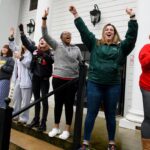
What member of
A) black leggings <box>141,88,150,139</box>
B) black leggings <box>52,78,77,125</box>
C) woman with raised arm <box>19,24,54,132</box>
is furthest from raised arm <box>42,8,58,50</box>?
black leggings <box>141,88,150,139</box>

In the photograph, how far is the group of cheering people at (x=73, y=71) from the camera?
3.62 meters

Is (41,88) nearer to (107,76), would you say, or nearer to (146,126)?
(107,76)

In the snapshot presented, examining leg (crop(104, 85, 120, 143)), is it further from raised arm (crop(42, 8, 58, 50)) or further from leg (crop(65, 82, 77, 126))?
raised arm (crop(42, 8, 58, 50))

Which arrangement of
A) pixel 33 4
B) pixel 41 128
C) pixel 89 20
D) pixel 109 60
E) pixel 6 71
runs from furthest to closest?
1. pixel 33 4
2. pixel 89 20
3. pixel 6 71
4. pixel 41 128
5. pixel 109 60

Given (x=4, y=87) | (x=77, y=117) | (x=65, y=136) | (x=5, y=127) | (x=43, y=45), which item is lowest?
(x=65, y=136)

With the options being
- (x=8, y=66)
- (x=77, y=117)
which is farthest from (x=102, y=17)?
(x=77, y=117)

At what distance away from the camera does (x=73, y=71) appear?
4.39 metres

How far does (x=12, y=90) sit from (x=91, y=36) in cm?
248

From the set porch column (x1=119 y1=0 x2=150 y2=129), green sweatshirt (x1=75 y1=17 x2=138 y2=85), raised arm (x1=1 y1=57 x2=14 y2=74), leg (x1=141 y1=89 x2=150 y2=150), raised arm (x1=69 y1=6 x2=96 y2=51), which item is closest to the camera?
leg (x1=141 y1=89 x2=150 y2=150)

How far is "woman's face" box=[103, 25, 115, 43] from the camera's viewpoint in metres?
3.71

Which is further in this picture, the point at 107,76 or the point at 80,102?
the point at 80,102

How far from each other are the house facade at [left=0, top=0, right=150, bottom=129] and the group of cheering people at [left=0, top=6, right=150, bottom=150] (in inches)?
81.8

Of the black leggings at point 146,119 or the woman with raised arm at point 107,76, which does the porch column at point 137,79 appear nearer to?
the woman with raised arm at point 107,76

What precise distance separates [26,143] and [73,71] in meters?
1.28
